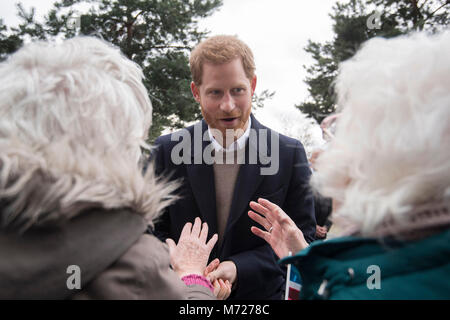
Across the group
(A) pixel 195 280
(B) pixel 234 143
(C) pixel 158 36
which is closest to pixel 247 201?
(B) pixel 234 143

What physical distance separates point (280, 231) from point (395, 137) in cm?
96

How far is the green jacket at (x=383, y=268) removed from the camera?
2.66 ft

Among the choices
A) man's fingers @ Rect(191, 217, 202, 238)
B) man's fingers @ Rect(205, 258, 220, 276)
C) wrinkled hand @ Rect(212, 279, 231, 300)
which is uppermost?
man's fingers @ Rect(191, 217, 202, 238)

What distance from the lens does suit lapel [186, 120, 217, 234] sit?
2.03m

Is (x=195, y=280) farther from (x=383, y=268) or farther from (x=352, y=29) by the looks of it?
→ (x=352, y=29)

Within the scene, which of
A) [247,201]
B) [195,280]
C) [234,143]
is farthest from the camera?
[234,143]

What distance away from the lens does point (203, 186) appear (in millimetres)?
2092

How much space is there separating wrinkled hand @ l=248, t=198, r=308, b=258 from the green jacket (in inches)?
23.5

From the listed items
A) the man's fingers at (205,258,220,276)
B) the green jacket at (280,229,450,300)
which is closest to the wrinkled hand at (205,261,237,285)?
the man's fingers at (205,258,220,276)

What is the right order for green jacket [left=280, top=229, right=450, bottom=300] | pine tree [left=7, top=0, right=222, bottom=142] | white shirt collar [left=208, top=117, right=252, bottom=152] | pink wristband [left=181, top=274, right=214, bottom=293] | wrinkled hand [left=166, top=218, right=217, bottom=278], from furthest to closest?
pine tree [left=7, top=0, right=222, bottom=142] → white shirt collar [left=208, top=117, right=252, bottom=152] → wrinkled hand [left=166, top=218, right=217, bottom=278] → pink wristband [left=181, top=274, right=214, bottom=293] → green jacket [left=280, top=229, right=450, bottom=300]

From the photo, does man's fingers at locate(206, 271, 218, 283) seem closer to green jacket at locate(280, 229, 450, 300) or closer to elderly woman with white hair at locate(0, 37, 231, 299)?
elderly woman with white hair at locate(0, 37, 231, 299)

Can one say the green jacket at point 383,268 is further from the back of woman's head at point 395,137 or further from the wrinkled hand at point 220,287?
the wrinkled hand at point 220,287

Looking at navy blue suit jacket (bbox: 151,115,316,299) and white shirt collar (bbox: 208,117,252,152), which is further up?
white shirt collar (bbox: 208,117,252,152)

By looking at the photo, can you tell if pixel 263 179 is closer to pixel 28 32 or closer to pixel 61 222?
pixel 61 222
